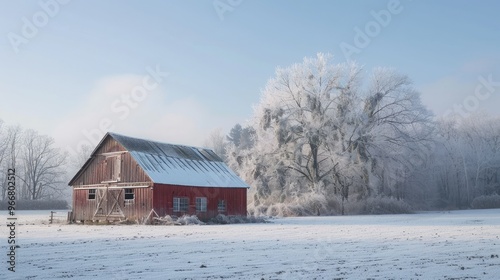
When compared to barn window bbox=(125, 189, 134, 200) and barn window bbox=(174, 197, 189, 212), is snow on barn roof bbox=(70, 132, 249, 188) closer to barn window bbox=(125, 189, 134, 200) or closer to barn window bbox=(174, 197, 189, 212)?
barn window bbox=(174, 197, 189, 212)

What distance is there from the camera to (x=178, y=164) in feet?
126

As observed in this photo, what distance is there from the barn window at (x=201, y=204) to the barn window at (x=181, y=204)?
110 cm

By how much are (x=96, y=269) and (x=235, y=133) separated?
3910 inches

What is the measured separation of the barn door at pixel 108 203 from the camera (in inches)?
1420

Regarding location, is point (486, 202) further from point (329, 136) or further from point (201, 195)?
point (201, 195)

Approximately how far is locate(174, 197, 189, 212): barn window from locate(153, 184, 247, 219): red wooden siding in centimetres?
24

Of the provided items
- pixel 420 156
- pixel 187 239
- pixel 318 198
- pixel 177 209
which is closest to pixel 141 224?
pixel 177 209

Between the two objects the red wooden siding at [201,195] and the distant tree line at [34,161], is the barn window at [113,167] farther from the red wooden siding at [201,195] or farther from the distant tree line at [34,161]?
the distant tree line at [34,161]

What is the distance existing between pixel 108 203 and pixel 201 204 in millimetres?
7079

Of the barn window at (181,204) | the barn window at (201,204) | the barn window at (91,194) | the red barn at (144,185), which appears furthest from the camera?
the barn window at (91,194)

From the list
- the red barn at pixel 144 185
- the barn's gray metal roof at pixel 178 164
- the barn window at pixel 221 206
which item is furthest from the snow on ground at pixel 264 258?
the barn window at pixel 221 206

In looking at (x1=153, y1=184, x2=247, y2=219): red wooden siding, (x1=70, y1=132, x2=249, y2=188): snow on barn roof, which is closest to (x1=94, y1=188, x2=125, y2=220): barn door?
(x1=70, y1=132, x2=249, y2=188): snow on barn roof

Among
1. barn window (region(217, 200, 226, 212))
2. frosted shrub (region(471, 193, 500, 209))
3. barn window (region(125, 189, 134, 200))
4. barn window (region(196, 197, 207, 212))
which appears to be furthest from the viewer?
frosted shrub (region(471, 193, 500, 209))

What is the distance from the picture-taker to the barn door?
36062 mm
